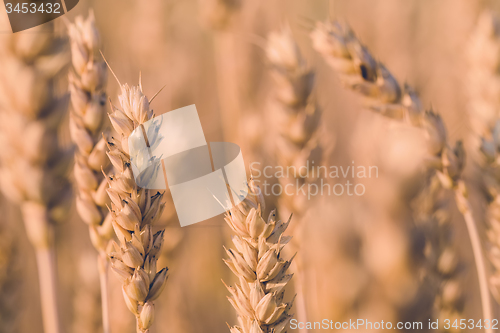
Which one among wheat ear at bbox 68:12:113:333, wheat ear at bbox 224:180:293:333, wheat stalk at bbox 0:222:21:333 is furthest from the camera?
wheat stalk at bbox 0:222:21:333

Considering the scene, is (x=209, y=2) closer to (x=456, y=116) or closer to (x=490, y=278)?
(x=456, y=116)

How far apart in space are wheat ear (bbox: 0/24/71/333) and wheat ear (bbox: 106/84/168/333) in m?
0.16

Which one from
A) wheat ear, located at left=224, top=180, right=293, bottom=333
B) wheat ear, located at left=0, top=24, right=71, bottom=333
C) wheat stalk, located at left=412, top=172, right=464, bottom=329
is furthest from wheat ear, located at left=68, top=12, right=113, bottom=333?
wheat stalk, located at left=412, top=172, right=464, bottom=329

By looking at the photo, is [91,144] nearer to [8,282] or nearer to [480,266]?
[8,282]

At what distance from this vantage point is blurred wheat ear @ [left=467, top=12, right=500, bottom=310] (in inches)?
15.9

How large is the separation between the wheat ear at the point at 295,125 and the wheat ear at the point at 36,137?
285 mm

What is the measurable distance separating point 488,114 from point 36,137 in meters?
0.64

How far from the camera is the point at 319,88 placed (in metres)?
0.45

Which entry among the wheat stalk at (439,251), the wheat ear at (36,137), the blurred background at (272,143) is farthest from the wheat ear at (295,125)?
the wheat ear at (36,137)

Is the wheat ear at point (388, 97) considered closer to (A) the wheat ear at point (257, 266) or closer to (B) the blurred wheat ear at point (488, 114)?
(B) the blurred wheat ear at point (488, 114)

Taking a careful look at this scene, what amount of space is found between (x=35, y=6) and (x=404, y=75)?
1.79 feet

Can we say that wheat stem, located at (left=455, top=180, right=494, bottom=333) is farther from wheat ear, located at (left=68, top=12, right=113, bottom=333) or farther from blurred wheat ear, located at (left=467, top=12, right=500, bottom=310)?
wheat ear, located at (left=68, top=12, right=113, bottom=333)

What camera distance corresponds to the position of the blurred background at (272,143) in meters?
0.41

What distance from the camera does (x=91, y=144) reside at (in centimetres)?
34
